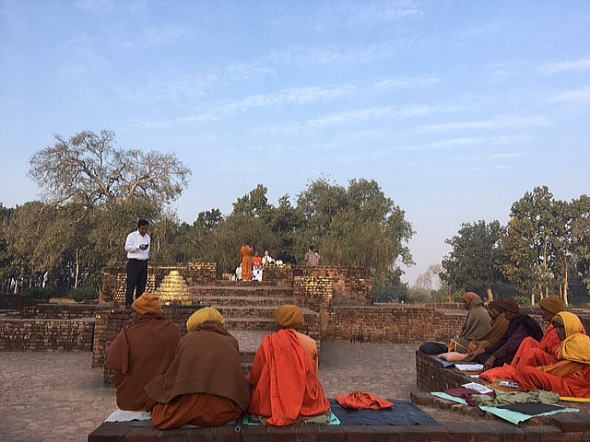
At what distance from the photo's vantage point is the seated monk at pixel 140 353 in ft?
13.5

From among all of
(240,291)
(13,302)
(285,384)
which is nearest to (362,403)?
(285,384)

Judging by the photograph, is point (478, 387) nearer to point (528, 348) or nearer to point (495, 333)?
point (528, 348)

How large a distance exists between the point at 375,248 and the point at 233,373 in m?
24.8

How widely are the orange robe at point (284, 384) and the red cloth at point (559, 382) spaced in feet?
7.65

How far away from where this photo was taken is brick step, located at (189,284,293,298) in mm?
13539

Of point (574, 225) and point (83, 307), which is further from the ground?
point (574, 225)

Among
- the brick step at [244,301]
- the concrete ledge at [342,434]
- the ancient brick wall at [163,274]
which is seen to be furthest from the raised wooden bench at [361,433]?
the ancient brick wall at [163,274]

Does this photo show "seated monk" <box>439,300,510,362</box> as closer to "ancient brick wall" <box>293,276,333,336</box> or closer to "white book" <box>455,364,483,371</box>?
"white book" <box>455,364,483,371</box>

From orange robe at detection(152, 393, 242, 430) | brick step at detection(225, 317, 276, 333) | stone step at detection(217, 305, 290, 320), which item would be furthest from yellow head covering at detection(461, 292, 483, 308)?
stone step at detection(217, 305, 290, 320)

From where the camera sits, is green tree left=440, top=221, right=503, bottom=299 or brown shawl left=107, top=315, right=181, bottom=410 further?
green tree left=440, top=221, right=503, bottom=299

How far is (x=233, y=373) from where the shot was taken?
3361 mm

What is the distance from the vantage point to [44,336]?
9430 millimetres

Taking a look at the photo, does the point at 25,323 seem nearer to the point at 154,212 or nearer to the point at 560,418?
the point at 560,418

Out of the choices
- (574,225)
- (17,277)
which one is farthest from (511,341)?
(574,225)
